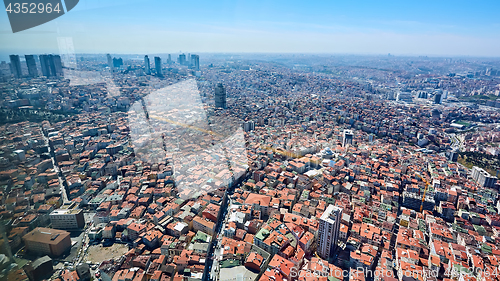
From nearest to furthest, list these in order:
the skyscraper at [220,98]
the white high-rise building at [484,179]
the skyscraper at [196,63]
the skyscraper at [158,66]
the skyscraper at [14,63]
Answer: the skyscraper at [14,63] → the white high-rise building at [484,179] → the skyscraper at [220,98] → the skyscraper at [158,66] → the skyscraper at [196,63]

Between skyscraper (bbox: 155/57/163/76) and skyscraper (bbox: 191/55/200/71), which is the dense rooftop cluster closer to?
skyscraper (bbox: 155/57/163/76)

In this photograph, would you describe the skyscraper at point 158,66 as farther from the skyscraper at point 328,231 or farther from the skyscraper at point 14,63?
the skyscraper at point 328,231

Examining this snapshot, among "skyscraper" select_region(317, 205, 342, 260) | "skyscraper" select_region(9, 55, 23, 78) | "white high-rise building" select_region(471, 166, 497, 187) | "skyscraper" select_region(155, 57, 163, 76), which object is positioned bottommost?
"white high-rise building" select_region(471, 166, 497, 187)

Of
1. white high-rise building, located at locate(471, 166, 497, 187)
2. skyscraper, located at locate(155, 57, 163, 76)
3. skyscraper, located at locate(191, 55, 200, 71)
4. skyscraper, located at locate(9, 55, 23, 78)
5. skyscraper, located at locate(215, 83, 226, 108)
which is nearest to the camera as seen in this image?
skyscraper, located at locate(9, 55, 23, 78)

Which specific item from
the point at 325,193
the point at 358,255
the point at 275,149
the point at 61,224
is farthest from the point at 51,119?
the point at 358,255

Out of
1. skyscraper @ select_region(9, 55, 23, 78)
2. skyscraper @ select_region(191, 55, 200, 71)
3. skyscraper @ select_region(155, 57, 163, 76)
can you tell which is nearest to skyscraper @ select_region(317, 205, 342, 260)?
skyscraper @ select_region(9, 55, 23, 78)

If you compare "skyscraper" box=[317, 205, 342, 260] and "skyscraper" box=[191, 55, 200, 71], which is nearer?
"skyscraper" box=[317, 205, 342, 260]

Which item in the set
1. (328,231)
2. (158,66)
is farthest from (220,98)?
(328,231)

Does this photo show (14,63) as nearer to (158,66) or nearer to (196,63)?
(158,66)

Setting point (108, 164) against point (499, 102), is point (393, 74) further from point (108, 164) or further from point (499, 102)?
point (108, 164)

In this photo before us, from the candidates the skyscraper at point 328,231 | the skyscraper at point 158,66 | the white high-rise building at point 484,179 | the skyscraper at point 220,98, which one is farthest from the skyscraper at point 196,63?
the skyscraper at point 328,231
